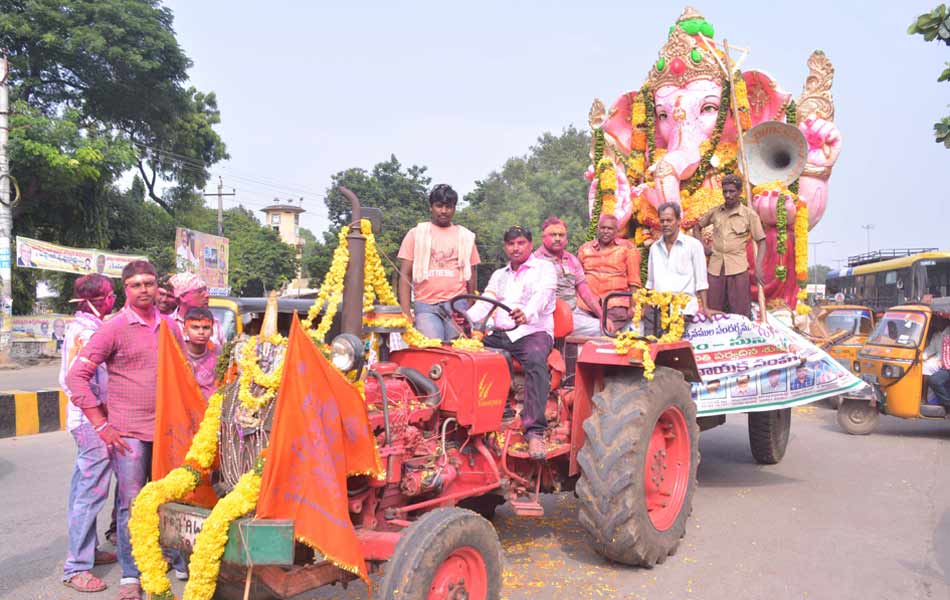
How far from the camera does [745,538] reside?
5348mm

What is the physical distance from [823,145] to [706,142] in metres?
1.25

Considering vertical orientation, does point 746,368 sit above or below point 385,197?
below

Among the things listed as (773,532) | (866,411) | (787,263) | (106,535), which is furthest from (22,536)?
(866,411)

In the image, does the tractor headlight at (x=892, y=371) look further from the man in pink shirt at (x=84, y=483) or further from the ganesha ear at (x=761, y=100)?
the man in pink shirt at (x=84, y=483)

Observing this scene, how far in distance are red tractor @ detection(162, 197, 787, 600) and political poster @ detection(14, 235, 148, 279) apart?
13.0m

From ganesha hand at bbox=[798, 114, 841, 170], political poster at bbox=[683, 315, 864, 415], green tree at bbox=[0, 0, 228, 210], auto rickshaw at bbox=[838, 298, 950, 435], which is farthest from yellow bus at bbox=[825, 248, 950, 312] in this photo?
green tree at bbox=[0, 0, 228, 210]

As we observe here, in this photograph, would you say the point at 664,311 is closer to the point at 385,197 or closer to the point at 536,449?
the point at 536,449

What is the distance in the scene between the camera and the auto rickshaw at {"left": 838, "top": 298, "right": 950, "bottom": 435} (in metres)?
9.41

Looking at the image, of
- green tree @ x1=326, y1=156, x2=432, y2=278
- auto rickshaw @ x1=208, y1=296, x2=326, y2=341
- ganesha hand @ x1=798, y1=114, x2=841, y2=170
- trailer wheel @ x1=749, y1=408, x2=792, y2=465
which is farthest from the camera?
green tree @ x1=326, y1=156, x2=432, y2=278

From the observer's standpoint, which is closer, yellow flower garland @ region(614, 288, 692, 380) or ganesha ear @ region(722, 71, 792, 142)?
yellow flower garland @ region(614, 288, 692, 380)

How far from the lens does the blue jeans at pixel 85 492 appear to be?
432cm

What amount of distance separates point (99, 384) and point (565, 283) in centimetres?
344

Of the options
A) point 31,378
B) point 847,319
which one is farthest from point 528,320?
point 31,378

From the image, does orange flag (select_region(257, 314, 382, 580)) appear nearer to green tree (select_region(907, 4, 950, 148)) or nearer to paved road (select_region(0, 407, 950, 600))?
paved road (select_region(0, 407, 950, 600))
